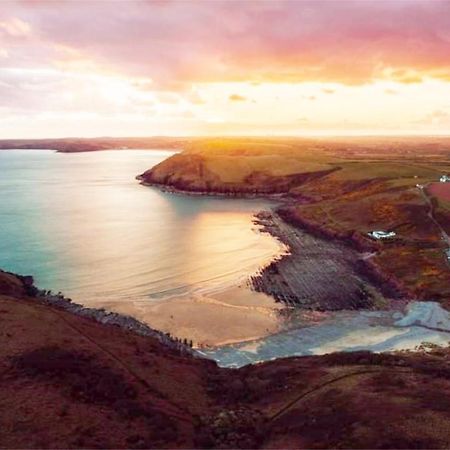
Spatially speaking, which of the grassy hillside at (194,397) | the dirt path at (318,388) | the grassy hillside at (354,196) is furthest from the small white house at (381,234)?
the dirt path at (318,388)

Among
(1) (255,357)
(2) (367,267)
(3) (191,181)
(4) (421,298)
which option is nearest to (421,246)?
(2) (367,267)

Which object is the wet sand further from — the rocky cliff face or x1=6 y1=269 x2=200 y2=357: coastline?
the rocky cliff face

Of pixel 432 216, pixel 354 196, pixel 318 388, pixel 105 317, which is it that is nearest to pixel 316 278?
pixel 105 317

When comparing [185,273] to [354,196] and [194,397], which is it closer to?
[194,397]

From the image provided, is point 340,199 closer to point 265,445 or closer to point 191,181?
point 191,181

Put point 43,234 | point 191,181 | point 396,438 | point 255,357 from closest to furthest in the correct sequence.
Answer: point 396,438, point 255,357, point 43,234, point 191,181

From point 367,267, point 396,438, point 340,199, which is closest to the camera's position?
point 396,438
